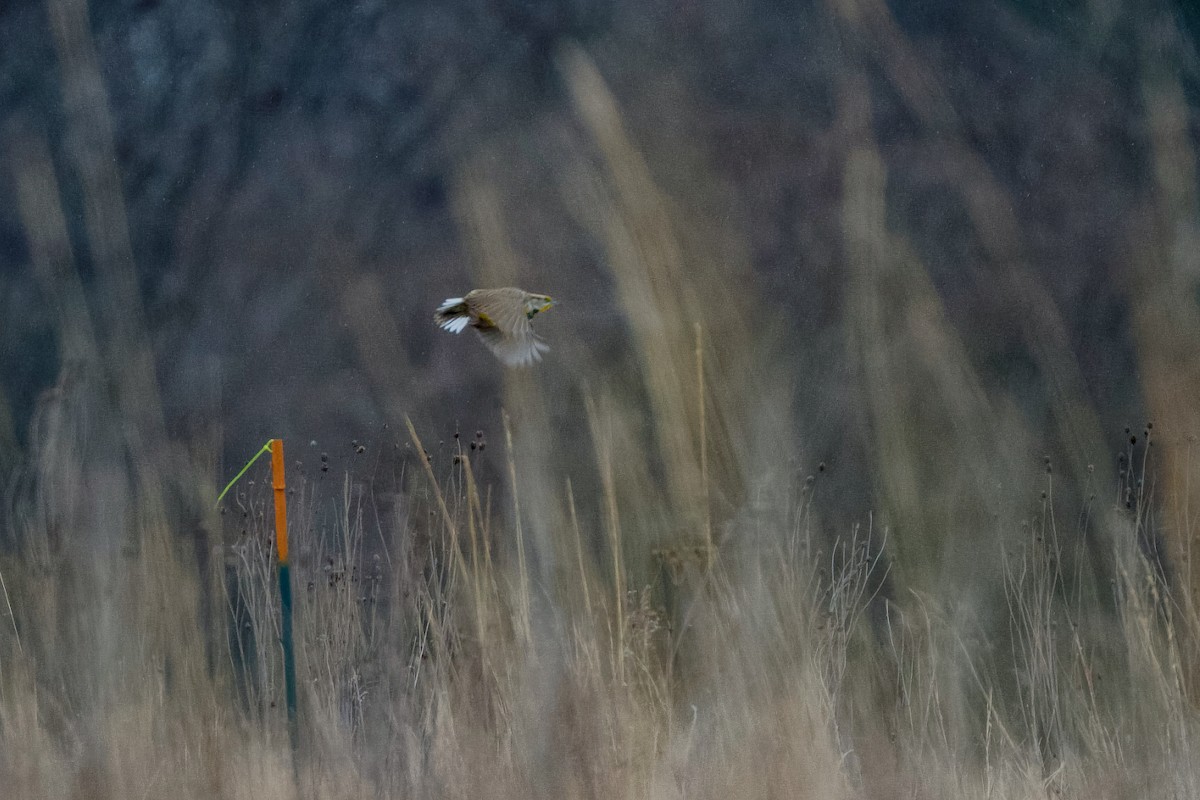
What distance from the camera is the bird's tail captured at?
2.47 metres

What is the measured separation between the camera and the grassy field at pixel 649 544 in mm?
2604

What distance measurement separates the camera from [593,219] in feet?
11.8

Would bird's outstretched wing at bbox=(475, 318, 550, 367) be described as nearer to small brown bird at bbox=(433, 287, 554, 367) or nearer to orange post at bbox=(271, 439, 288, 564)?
small brown bird at bbox=(433, 287, 554, 367)

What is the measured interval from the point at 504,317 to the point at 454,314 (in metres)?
0.11

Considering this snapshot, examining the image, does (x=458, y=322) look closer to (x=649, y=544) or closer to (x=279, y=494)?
(x=279, y=494)

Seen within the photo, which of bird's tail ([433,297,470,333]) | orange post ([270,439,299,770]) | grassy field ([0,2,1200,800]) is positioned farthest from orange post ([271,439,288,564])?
bird's tail ([433,297,470,333])

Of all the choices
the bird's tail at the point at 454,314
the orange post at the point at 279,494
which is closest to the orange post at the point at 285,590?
the orange post at the point at 279,494

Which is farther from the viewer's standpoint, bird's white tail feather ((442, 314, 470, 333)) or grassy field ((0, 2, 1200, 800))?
grassy field ((0, 2, 1200, 800))

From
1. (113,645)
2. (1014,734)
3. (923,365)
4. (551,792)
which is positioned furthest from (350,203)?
(1014,734)

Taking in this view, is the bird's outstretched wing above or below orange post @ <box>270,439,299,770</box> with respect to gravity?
above

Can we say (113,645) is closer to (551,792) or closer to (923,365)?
(551,792)

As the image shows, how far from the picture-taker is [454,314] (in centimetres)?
252

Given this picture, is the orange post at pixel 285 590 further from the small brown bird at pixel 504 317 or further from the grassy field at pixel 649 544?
the small brown bird at pixel 504 317

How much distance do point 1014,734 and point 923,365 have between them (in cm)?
90
